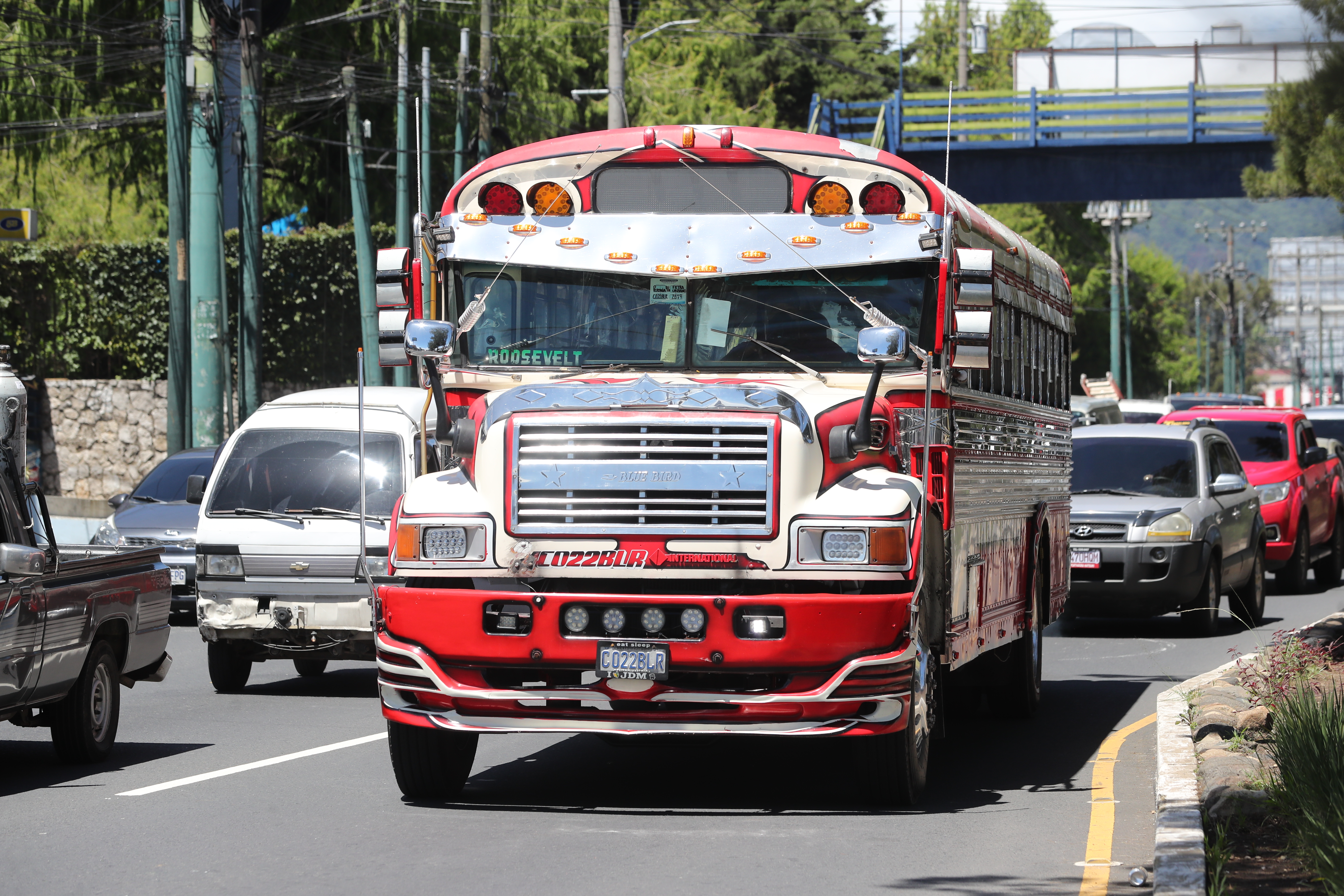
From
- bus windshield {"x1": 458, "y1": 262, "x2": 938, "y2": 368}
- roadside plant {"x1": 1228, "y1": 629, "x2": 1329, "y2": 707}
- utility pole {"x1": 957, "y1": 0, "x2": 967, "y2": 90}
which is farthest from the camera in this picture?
utility pole {"x1": 957, "y1": 0, "x2": 967, "y2": 90}

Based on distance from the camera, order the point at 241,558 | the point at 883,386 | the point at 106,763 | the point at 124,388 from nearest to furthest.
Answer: the point at 883,386
the point at 106,763
the point at 241,558
the point at 124,388

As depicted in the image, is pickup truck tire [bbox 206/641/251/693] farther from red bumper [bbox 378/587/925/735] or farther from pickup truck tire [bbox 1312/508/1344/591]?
pickup truck tire [bbox 1312/508/1344/591]

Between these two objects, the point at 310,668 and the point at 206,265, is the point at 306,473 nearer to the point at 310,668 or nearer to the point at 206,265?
the point at 310,668

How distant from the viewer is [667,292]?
918 centimetres

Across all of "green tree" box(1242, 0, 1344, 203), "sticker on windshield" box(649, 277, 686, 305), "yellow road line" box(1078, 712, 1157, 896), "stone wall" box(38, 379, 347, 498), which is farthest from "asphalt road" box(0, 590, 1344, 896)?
"stone wall" box(38, 379, 347, 498)

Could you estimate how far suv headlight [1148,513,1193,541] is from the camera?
17.1 m

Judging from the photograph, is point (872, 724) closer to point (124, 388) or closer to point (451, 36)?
point (124, 388)

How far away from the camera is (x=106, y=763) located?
10.5 metres

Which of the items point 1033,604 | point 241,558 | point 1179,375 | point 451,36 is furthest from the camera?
point 1179,375

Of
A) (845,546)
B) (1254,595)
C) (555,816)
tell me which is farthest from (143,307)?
(845,546)

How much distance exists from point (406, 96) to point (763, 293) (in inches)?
1137

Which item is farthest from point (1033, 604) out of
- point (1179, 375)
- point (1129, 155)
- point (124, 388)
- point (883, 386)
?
point (1179, 375)

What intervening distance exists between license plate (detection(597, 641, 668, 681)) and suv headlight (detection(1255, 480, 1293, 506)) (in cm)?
1544

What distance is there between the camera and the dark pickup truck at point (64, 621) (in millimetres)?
9430
